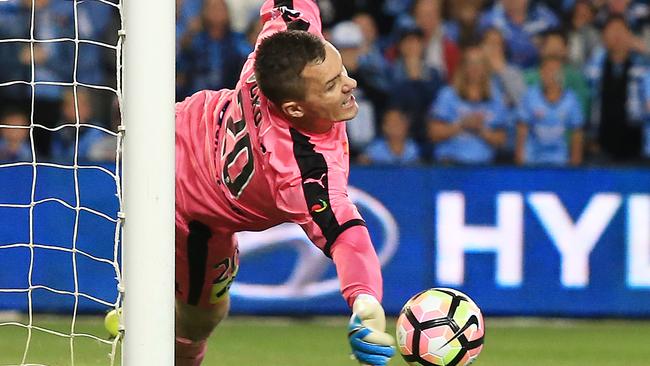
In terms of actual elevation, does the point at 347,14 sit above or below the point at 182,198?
above

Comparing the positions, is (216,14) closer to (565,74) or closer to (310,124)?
(565,74)

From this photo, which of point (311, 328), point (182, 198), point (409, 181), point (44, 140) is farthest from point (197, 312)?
point (44, 140)

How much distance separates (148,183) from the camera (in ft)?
14.5

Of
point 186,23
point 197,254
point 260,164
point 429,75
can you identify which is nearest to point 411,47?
point 429,75

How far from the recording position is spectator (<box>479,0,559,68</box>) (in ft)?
35.8

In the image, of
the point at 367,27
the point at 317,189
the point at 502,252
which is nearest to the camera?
the point at 317,189

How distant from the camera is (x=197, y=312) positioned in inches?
237

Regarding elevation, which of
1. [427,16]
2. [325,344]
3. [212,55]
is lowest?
[325,344]

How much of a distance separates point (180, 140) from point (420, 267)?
4.14m

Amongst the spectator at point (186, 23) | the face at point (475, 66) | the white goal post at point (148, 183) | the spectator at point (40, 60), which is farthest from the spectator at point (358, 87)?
the white goal post at point (148, 183)

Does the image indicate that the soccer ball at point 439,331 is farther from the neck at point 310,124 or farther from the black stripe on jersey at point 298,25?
the black stripe on jersey at point 298,25

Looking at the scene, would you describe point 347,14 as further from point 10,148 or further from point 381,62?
point 10,148

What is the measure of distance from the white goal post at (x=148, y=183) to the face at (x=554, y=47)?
21.4 feet

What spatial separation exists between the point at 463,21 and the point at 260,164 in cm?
608
